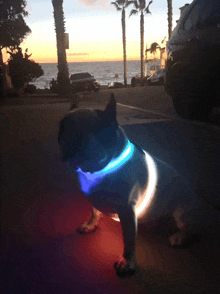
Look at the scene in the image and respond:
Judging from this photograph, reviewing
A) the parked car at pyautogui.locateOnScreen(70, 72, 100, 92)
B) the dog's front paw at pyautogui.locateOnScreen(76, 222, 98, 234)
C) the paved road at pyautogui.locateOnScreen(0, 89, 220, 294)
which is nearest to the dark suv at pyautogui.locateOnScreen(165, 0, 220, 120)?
the paved road at pyautogui.locateOnScreen(0, 89, 220, 294)

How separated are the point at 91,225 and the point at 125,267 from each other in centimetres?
66

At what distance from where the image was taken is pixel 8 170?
4.08 m

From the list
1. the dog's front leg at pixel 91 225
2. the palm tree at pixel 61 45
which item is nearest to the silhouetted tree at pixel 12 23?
the palm tree at pixel 61 45

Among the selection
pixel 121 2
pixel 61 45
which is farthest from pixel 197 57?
pixel 121 2

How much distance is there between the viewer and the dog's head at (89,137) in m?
1.64

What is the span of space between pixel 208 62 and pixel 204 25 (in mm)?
786

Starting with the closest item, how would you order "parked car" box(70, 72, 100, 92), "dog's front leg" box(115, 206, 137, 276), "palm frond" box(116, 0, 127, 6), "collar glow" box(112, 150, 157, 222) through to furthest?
"dog's front leg" box(115, 206, 137, 276) < "collar glow" box(112, 150, 157, 222) < "parked car" box(70, 72, 100, 92) < "palm frond" box(116, 0, 127, 6)

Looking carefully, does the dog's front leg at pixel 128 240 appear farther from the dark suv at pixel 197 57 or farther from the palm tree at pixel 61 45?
the palm tree at pixel 61 45

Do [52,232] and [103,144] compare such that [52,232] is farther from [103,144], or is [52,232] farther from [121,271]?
[103,144]

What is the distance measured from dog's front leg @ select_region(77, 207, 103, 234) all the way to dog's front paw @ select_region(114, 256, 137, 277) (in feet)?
1.94

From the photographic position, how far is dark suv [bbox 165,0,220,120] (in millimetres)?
4027

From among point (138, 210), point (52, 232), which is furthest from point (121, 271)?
point (52, 232)

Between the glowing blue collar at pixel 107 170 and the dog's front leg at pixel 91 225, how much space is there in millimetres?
569

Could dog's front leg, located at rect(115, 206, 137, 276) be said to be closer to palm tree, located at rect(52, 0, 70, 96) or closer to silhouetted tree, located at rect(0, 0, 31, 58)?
palm tree, located at rect(52, 0, 70, 96)
